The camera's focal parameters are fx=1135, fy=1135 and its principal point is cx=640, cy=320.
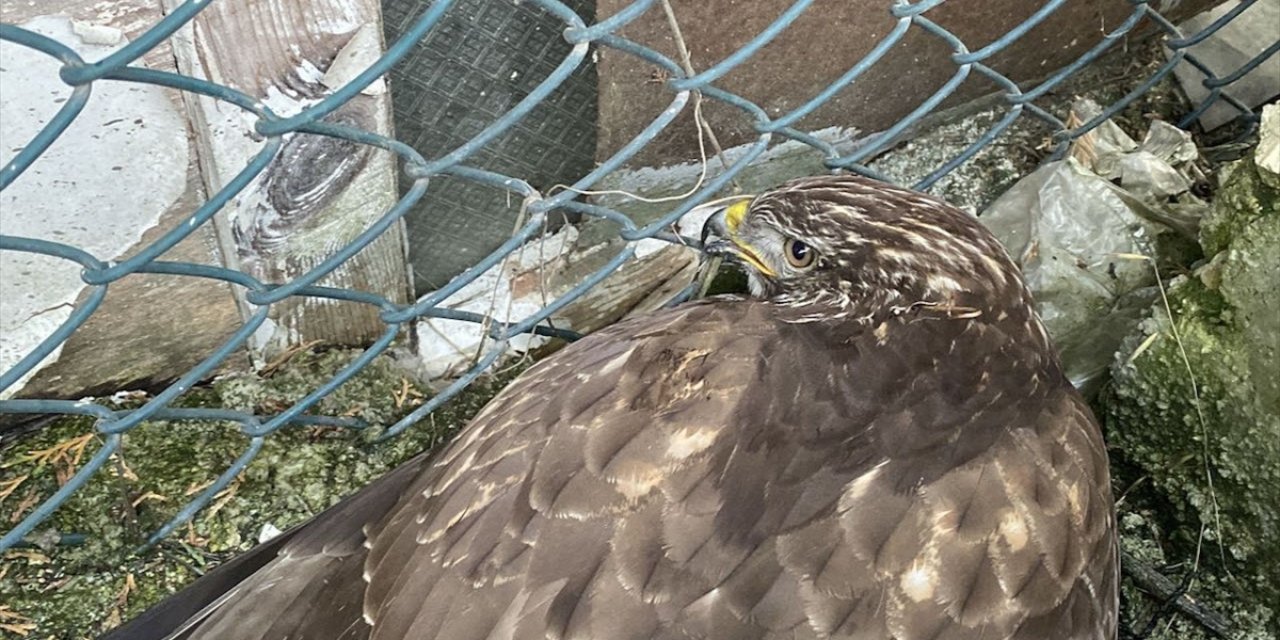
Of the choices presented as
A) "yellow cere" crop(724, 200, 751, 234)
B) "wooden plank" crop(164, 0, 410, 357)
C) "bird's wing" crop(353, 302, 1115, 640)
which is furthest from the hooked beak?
"wooden plank" crop(164, 0, 410, 357)

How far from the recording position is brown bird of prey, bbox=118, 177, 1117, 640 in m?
1.87

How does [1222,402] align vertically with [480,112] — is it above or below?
below

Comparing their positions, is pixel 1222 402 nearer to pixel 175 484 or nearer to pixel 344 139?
pixel 344 139

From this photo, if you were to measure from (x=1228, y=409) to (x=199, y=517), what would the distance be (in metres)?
2.38

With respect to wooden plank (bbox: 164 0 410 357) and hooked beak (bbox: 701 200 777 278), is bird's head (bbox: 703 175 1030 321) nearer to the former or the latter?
hooked beak (bbox: 701 200 777 278)

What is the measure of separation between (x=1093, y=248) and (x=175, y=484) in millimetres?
2421

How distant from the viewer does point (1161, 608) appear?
2.74 metres

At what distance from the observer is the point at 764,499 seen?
6.44 feet

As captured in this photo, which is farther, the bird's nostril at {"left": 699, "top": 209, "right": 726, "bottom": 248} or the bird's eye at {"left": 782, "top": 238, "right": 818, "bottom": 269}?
the bird's nostril at {"left": 699, "top": 209, "right": 726, "bottom": 248}

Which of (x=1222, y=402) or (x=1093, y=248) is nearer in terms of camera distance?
(x=1222, y=402)

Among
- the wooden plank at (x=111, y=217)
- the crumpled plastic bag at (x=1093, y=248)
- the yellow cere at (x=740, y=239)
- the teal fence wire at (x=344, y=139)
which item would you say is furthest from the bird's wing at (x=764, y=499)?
the crumpled plastic bag at (x=1093, y=248)

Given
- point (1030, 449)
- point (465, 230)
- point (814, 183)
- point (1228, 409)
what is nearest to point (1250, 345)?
point (1228, 409)

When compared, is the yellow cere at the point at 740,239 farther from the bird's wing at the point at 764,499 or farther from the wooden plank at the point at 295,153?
the wooden plank at the point at 295,153

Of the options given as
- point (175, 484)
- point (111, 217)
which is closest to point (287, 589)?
point (175, 484)
